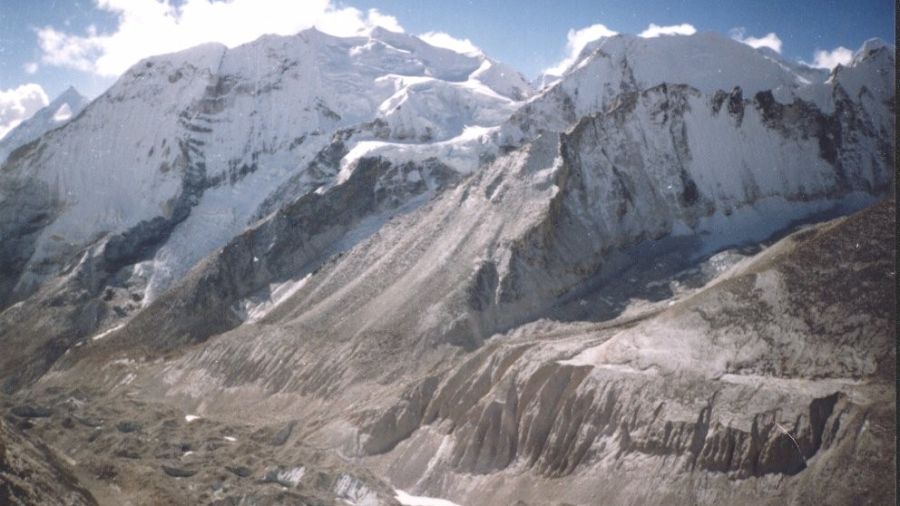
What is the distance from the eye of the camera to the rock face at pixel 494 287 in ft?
102

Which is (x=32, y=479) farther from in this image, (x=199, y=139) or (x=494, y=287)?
(x=199, y=139)

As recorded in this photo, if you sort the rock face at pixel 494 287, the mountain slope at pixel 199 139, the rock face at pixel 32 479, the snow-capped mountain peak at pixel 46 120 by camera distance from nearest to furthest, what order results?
the rock face at pixel 32 479 < the rock face at pixel 494 287 < the mountain slope at pixel 199 139 < the snow-capped mountain peak at pixel 46 120

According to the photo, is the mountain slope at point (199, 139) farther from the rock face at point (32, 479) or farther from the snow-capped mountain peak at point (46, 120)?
the rock face at point (32, 479)

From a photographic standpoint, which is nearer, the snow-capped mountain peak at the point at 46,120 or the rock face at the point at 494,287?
the rock face at the point at 494,287

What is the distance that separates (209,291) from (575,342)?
155 feet

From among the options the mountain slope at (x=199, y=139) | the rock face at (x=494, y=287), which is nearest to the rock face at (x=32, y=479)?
the rock face at (x=494, y=287)

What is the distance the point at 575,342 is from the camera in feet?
129

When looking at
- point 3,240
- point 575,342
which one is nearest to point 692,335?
point 575,342

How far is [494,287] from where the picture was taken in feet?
184

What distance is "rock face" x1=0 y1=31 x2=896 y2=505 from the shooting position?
30.9 metres

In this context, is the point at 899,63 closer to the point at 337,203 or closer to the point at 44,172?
the point at 337,203

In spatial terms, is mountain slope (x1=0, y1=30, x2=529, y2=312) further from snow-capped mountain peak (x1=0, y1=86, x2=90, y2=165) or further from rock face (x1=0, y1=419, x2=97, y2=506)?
rock face (x1=0, y1=419, x2=97, y2=506)

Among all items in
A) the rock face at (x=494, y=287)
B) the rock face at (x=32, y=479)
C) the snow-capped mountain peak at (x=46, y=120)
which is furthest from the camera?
the snow-capped mountain peak at (x=46, y=120)

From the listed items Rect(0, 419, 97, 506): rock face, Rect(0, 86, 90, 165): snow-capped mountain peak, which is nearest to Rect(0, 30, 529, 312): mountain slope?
Rect(0, 86, 90, 165): snow-capped mountain peak
